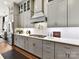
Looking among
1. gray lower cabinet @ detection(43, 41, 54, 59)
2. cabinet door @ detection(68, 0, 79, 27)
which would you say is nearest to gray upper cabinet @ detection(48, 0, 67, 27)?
cabinet door @ detection(68, 0, 79, 27)

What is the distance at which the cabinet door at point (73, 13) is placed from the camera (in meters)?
3.09

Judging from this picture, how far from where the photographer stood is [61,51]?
311cm

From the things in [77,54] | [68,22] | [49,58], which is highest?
[68,22]

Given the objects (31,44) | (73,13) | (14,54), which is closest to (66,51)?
(73,13)

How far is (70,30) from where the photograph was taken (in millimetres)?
3797

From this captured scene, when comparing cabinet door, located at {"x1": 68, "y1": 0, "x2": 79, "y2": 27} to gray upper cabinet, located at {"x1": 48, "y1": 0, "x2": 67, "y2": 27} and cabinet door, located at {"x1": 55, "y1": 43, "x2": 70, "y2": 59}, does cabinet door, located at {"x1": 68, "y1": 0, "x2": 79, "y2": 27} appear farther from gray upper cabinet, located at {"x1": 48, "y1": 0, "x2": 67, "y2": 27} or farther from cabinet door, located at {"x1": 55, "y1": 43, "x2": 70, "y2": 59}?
cabinet door, located at {"x1": 55, "y1": 43, "x2": 70, "y2": 59}

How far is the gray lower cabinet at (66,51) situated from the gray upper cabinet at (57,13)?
0.77 meters

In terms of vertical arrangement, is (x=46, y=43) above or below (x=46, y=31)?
below

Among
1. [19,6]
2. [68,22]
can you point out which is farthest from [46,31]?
[19,6]

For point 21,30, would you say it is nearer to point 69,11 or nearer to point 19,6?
point 19,6

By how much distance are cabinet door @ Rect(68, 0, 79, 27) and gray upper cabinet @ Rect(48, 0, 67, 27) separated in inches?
7.1

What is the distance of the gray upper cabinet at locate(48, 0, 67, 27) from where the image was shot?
3522 mm

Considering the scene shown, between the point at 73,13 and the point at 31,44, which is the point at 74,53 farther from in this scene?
the point at 31,44

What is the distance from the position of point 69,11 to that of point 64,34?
Result: 104 centimetres
